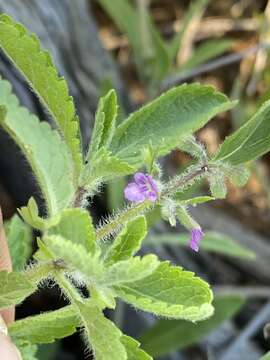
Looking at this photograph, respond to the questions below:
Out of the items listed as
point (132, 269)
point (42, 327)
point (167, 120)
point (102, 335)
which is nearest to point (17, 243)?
point (42, 327)

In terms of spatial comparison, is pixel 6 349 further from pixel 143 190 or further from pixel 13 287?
pixel 143 190

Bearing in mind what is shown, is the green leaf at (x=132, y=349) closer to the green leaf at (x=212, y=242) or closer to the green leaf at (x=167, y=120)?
the green leaf at (x=167, y=120)

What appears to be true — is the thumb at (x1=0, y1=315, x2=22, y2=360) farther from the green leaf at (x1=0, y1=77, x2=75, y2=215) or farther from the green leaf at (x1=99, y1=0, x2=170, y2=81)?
the green leaf at (x1=99, y1=0, x2=170, y2=81)

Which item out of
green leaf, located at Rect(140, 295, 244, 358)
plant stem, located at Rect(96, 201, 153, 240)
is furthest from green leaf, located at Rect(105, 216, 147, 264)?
green leaf, located at Rect(140, 295, 244, 358)

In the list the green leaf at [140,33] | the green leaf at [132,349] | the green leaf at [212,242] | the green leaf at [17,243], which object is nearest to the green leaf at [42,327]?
the green leaf at [132,349]

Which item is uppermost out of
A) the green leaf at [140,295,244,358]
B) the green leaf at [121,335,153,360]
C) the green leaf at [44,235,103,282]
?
the green leaf at [44,235,103,282]

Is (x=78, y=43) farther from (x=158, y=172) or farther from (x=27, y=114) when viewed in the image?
(x=158, y=172)

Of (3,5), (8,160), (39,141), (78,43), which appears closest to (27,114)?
(39,141)
